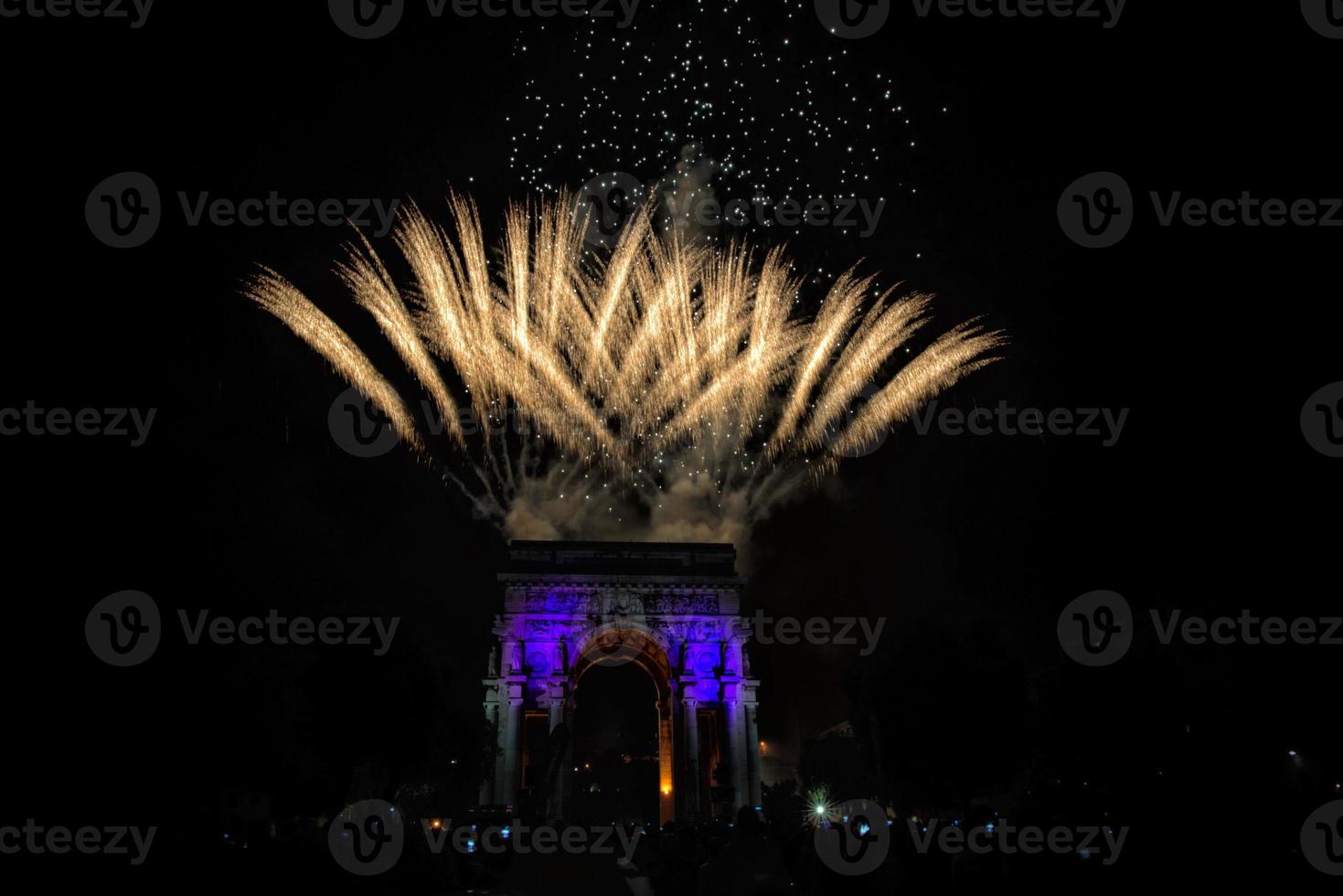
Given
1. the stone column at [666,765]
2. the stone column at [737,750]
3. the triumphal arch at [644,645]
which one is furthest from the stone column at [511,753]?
the stone column at [737,750]

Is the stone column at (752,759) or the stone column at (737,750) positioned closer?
the stone column at (737,750)

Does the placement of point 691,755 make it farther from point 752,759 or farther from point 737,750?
point 752,759

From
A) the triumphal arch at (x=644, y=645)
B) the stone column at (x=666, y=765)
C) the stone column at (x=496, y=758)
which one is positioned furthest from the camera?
the stone column at (x=666, y=765)

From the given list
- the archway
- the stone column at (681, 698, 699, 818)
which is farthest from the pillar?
the archway

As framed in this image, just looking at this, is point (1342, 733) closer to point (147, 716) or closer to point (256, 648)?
point (147, 716)

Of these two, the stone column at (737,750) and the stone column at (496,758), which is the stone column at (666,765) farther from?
the stone column at (496,758)

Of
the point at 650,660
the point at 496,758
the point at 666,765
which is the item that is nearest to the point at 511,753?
the point at 496,758

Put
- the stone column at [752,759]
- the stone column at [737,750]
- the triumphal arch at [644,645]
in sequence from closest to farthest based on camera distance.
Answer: the stone column at [737,750]
the stone column at [752,759]
the triumphal arch at [644,645]

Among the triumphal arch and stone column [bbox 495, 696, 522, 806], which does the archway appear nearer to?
the triumphal arch
